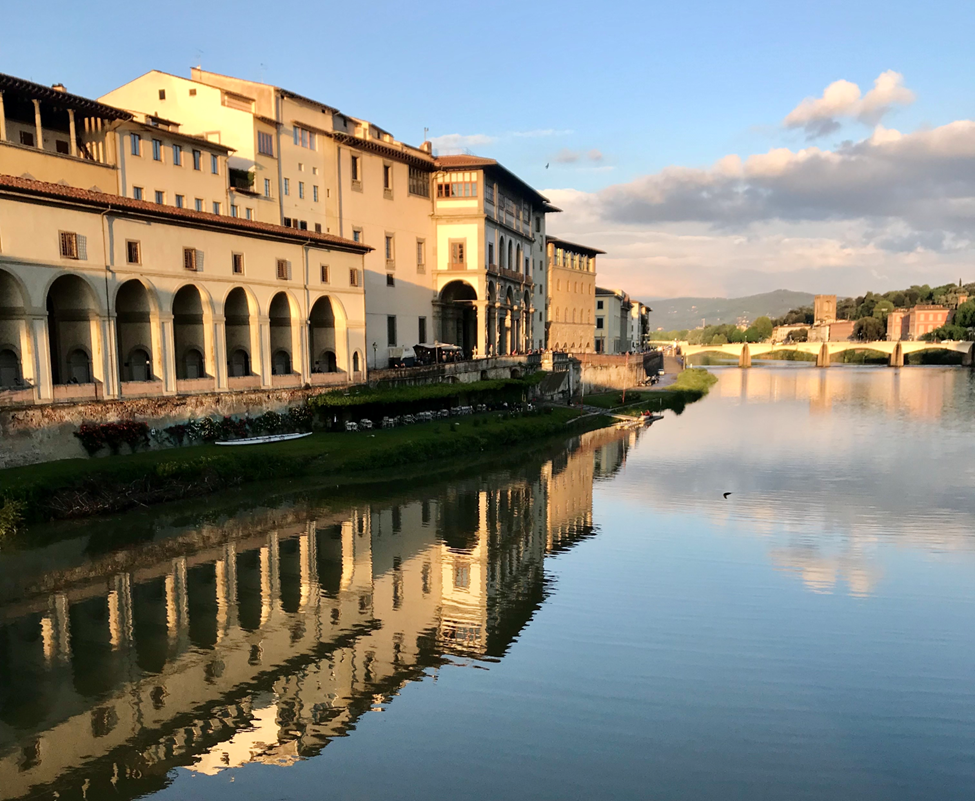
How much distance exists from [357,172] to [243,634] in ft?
131

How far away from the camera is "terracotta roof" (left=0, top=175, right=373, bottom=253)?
24812 millimetres

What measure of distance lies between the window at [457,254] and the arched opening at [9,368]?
116 feet

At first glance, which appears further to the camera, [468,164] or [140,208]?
[468,164]

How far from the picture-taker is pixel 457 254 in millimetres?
57938

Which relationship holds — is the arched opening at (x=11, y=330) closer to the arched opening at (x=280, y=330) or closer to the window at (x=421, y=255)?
the arched opening at (x=280, y=330)

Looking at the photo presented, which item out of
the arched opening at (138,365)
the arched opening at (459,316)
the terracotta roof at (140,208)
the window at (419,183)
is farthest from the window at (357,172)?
the arched opening at (138,365)

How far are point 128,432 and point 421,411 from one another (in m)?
18.3

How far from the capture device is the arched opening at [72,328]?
90.7 feet

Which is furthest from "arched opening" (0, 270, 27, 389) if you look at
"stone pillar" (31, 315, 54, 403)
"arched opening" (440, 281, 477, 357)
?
"arched opening" (440, 281, 477, 357)

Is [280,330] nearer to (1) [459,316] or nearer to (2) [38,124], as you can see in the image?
(2) [38,124]

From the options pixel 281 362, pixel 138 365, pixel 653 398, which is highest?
pixel 138 365

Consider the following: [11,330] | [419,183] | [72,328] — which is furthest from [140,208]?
[419,183]

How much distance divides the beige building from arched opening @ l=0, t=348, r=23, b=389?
6029 cm

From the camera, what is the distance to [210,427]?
31.5 meters
